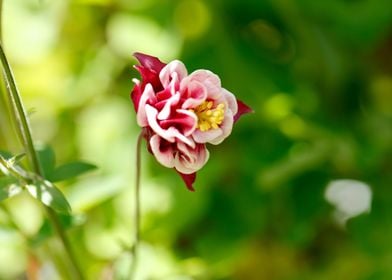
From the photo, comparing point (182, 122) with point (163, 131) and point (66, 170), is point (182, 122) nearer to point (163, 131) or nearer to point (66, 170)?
point (163, 131)

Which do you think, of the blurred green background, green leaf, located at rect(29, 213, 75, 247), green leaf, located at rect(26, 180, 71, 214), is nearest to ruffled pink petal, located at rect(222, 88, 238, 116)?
green leaf, located at rect(26, 180, 71, 214)

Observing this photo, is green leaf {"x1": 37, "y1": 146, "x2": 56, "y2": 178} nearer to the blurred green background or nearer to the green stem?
the green stem

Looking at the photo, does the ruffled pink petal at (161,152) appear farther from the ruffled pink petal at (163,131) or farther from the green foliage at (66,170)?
the green foliage at (66,170)

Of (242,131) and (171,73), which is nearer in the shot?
(171,73)

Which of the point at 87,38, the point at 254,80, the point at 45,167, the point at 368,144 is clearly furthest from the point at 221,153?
the point at 45,167

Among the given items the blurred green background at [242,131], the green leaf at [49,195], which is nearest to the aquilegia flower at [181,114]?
the green leaf at [49,195]

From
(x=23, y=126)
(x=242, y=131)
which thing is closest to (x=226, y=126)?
(x=23, y=126)

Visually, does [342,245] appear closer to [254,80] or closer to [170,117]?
[254,80]
